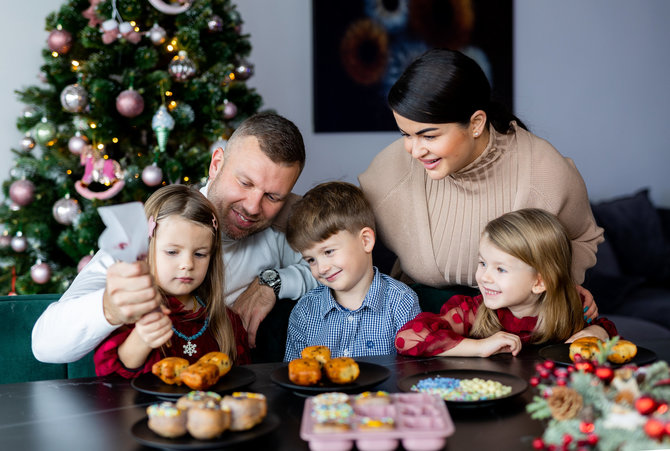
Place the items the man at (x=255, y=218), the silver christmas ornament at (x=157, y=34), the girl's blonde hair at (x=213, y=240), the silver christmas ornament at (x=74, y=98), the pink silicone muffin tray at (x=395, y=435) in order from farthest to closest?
the silver christmas ornament at (x=157, y=34) → the silver christmas ornament at (x=74, y=98) → the man at (x=255, y=218) → the girl's blonde hair at (x=213, y=240) → the pink silicone muffin tray at (x=395, y=435)

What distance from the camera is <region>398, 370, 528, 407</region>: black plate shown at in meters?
1.12

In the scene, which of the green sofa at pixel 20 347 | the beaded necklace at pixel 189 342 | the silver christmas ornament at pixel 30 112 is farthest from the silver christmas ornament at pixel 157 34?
the beaded necklace at pixel 189 342

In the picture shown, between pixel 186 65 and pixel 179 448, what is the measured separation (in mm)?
2417

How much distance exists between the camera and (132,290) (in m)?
1.25

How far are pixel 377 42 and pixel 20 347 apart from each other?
3.16 metres

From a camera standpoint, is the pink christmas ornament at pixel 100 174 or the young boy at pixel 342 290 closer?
the young boy at pixel 342 290

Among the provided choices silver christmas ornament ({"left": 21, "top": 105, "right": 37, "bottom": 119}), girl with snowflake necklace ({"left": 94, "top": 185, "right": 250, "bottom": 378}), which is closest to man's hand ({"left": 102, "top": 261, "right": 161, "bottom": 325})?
girl with snowflake necklace ({"left": 94, "top": 185, "right": 250, "bottom": 378})

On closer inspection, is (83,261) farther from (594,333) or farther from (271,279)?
(594,333)

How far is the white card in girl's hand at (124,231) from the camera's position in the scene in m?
1.10

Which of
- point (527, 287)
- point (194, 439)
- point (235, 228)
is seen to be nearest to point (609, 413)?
point (194, 439)

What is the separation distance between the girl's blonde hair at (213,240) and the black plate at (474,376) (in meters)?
0.62

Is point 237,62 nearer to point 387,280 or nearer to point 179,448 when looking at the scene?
point 387,280

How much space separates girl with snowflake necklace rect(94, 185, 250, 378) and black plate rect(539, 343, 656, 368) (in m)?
0.78

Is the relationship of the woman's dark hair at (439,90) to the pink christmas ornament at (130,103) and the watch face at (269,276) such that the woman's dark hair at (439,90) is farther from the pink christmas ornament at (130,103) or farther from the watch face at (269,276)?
the pink christmas ornament at (130,103)
